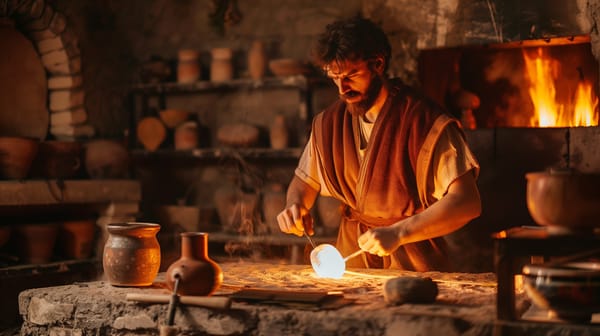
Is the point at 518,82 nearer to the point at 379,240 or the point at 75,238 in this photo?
the point at 379,240

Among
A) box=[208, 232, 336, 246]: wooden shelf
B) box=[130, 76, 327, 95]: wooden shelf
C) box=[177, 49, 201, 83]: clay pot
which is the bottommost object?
box=[208, 232, 336, 246]: wooden shelf

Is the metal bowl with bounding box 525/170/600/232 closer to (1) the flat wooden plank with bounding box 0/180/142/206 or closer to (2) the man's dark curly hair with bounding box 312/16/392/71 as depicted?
(2) the man's dark curly hair with bounding box 312/16/392/71

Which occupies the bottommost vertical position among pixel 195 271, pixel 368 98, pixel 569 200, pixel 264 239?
pixel 264 239

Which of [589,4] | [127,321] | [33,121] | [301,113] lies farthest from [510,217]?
[33,121]

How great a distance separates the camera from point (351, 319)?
2.52 meters

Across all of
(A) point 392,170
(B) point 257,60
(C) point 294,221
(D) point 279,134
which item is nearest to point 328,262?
(C) point 294,221

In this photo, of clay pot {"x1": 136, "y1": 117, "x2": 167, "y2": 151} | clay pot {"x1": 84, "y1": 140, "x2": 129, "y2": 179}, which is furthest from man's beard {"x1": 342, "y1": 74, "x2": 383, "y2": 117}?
clay pot {"x1": 136, "y1": 117, "x2": 167, "y2": 151}

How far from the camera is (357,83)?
12.5 ft

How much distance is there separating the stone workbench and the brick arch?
3.44 m

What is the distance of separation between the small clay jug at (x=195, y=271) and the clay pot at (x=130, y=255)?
286 millimetres

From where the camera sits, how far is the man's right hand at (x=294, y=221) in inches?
148

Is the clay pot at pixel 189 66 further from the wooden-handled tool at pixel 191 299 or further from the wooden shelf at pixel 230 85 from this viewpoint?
the wooden-handled tool at pixel 191 299

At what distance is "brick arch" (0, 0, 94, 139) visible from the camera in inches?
246

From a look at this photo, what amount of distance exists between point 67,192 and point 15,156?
0.48 m
